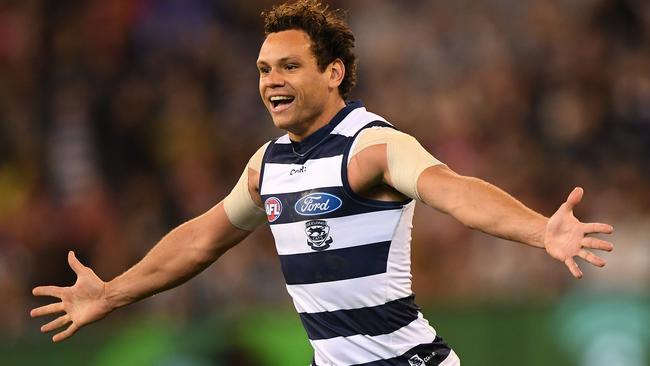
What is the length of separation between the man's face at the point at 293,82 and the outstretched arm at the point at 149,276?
2.79ft

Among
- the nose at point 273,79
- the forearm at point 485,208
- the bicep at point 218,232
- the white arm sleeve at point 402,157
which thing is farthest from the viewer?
the bicep at point 218,232

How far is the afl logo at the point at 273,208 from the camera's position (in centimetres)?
605

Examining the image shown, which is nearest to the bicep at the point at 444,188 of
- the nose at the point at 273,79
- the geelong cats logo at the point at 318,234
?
the geelong cats logo at the point at 318,234

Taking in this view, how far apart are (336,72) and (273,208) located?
27.3 inches

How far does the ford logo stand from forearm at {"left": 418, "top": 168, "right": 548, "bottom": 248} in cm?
44

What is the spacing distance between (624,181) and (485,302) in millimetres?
1866

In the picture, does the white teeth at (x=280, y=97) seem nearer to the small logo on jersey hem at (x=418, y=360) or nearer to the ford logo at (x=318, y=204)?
the ford logo at (x=318, y=204)

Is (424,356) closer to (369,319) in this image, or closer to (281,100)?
(369,319)

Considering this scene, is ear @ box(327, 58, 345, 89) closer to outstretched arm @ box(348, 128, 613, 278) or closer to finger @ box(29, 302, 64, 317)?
outstretched arm @ box(348, 128, 613, 278)

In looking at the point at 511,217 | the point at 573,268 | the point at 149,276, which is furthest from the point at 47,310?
the point at 573,268

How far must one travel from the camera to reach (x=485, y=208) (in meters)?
5.31

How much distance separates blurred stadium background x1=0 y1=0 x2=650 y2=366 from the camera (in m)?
9.79

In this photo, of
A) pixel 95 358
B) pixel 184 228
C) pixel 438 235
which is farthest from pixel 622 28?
pixel 184 228

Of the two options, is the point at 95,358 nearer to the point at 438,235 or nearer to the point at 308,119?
the point at 438,235
